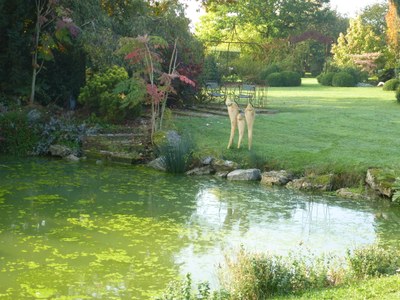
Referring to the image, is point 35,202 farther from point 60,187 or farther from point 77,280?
point 77,280

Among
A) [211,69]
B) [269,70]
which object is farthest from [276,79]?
[211,69]

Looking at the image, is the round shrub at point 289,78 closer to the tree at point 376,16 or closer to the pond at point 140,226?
the tree at point 376,16

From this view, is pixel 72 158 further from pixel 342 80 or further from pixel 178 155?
pixel 342 80

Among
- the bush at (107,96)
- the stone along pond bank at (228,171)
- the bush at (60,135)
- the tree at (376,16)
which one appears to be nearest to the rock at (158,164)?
the stone along pond bank at (228,171)

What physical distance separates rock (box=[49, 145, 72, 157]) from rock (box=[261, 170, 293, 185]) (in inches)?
174

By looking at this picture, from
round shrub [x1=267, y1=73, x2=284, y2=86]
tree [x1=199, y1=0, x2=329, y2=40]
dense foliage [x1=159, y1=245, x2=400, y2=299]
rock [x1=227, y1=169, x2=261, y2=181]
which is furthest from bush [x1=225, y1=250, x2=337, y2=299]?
tree [x1=199, y1=0, x2=329, y2=40]

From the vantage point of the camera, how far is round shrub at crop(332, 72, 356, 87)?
3600 cm

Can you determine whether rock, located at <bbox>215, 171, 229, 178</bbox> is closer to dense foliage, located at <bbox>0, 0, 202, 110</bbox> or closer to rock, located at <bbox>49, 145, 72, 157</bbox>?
rock, located at <bbox>49, 145, 72, 157</bbox>

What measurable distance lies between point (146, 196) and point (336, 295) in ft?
18.3

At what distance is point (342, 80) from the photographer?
3597cm

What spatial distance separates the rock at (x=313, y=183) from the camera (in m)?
11.6

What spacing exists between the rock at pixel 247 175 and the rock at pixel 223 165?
389mm

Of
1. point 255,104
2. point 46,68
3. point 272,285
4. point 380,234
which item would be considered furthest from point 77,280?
point 255,104

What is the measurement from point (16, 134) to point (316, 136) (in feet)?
21.9
